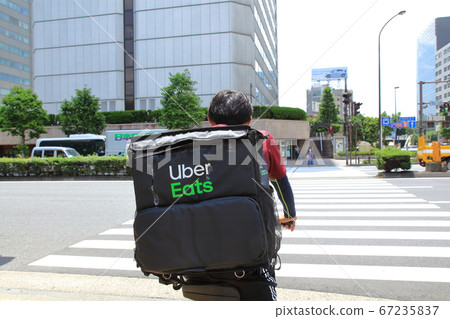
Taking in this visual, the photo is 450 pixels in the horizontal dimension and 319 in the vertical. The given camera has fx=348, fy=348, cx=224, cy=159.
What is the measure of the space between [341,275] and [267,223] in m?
2.93

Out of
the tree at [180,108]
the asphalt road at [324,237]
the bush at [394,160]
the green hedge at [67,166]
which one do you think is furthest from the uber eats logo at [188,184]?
the tree at [180,108]

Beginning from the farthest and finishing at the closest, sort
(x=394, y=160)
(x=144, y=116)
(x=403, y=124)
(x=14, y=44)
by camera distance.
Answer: (x=14, y=44) → (x=144, y=116) → (x=403, y=124) → (x=394, y=160)

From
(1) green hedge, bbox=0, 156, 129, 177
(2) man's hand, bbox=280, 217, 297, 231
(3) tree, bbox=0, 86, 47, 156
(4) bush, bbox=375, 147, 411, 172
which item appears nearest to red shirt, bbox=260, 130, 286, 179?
(2) man's hand, bbox=280, 217, 297, 231

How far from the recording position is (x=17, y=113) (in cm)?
3102

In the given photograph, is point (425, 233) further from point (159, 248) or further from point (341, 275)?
point (159, 248)

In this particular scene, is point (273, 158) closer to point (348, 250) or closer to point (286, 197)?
point (286, 197)

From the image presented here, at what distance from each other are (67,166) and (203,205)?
20.4 m

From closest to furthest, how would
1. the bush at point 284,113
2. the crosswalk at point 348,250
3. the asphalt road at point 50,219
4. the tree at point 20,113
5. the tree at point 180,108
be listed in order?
the crosswalk at point 348,250 → the asphalt road at point 50,219 → the tree at point 180,108 → the tree at point 20,113 → the bush at point 284,113

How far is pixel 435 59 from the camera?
121062 mm

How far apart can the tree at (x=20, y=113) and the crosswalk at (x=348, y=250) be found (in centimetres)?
2941

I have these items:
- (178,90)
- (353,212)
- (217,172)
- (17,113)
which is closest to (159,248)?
(217,172)

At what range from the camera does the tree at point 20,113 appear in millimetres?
31141

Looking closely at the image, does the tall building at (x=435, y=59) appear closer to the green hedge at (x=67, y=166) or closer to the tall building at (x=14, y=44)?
the green hedge at (x=67, y=166)

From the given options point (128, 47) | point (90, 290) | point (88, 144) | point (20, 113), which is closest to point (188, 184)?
point (90, 290)
